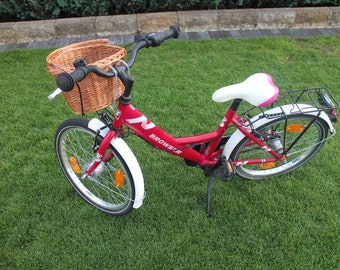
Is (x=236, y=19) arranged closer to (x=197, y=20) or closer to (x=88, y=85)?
(x=197, y=20)

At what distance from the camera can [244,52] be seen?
3.99 metres

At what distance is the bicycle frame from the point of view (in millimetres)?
1863

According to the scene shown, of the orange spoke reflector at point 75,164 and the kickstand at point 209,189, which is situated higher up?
the orange spoke reflector at point 75,164

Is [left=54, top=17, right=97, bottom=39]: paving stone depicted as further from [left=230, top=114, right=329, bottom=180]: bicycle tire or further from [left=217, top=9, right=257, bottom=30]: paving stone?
[left=230, top=114, right=329, bottom=180]: bicycle tire

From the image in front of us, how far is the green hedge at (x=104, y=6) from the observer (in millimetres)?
4570

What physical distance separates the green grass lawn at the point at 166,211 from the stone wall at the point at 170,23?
132cm

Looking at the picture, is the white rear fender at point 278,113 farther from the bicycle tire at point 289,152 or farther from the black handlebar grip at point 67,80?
the black handlebar grip at point 67,80

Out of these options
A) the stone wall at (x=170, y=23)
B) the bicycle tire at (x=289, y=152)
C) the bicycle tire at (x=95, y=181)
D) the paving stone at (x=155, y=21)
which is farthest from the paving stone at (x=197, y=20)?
the bicycle tire at (x=95, y=181)

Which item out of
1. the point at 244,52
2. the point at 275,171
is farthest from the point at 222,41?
the point at 275,171

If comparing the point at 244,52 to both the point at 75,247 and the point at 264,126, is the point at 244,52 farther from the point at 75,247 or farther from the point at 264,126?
the point at 75,247

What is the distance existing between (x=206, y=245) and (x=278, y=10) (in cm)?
357

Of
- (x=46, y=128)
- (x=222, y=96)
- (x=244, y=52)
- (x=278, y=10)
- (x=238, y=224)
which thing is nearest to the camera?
(x=222, y=96)

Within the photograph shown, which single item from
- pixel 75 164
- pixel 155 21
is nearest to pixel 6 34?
pixel 155 21

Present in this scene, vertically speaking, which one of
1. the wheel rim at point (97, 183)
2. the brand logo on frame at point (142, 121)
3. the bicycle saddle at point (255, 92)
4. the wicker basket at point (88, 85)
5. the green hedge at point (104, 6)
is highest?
the wicker basket at point (88, 85)
